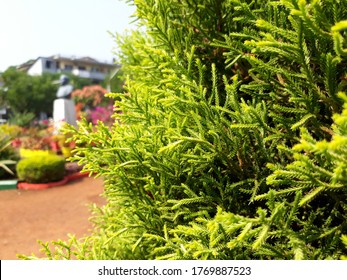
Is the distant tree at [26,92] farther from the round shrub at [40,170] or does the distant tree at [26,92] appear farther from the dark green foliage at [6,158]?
Answer: the round shrub at [40,170]

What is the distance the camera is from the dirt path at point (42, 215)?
→ 6527mm

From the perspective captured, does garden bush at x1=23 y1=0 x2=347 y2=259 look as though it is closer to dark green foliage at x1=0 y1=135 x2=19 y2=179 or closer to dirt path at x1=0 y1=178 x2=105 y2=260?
dirt path at x1=0 y1=178 x2=105 y2=260

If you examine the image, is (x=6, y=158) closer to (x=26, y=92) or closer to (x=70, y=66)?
(x=26, y=92)

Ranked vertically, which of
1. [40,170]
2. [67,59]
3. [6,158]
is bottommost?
[40,170]

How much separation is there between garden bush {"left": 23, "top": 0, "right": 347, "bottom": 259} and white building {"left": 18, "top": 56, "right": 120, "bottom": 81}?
73822 millimetres

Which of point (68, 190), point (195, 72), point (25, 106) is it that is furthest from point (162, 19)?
point (25, 106)

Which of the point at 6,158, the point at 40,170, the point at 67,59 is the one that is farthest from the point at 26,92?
the point at 40,170

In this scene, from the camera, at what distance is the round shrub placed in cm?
1109

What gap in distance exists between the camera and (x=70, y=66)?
279ft

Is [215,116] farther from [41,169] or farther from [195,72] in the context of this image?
[41,169]

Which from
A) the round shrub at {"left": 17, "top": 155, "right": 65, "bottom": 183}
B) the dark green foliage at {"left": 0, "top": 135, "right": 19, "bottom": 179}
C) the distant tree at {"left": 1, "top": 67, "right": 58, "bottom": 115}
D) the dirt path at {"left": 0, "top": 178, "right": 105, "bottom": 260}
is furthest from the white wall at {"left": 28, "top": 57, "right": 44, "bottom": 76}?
the dirt path at {"left": 0, "top": 178, "right": 105, "bottom": 260}

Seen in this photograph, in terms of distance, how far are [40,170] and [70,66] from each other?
267 ft

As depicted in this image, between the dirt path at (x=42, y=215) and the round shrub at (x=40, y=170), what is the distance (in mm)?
645
